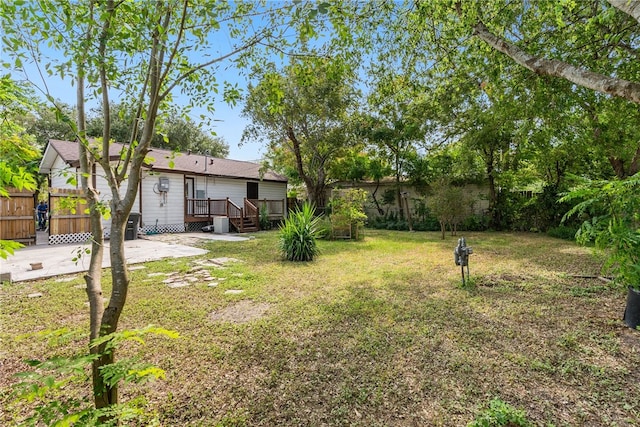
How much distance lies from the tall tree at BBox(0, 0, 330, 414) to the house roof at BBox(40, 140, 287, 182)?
7662 millimetres

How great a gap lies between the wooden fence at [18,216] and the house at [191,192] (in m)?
1.57

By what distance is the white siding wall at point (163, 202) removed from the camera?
11719mm

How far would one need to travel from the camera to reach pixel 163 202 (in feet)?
40.3


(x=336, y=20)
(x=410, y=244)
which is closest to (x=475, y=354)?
Result: (x=336, y=20)

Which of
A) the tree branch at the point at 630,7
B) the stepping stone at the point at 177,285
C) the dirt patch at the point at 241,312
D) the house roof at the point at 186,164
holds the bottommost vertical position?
the dirt patch at the point at 241,312

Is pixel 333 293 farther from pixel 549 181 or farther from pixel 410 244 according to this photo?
pixel 549 181

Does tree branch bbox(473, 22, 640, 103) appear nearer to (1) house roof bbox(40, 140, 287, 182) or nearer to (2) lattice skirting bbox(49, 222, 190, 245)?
(1) house roof bbox(40, 140, 287, 182)

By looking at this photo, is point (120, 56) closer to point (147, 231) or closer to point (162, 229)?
point (147, 231)

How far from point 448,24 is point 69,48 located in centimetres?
571

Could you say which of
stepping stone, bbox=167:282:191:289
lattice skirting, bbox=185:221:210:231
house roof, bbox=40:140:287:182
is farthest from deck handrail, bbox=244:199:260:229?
stepping stone, bbox=167:282:191:289

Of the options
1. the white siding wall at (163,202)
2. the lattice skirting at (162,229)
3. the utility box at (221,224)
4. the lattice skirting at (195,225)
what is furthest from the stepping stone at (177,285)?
the lattice skirting at (195,225)

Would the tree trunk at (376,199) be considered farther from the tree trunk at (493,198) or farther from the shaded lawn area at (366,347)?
the shaded lawn area at (366,347)

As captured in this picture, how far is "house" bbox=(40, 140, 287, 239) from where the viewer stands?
37.1 feet

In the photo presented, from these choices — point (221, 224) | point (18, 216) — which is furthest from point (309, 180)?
point (18, 216)
